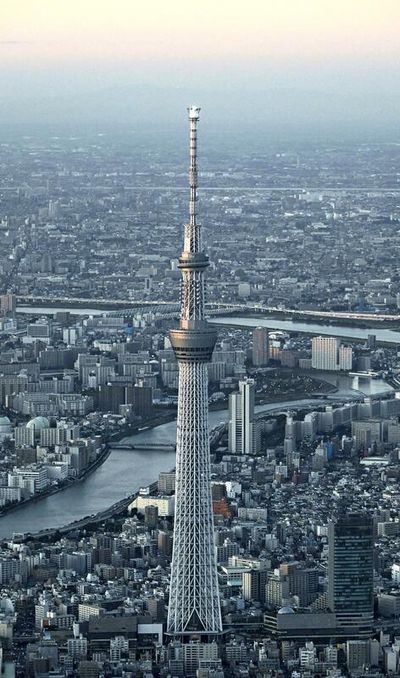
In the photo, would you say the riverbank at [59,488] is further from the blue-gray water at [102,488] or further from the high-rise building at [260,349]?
the high-rise building at [260,349]

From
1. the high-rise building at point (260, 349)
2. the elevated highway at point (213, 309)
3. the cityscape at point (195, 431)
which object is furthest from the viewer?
the elevated highway at point (213, 309)

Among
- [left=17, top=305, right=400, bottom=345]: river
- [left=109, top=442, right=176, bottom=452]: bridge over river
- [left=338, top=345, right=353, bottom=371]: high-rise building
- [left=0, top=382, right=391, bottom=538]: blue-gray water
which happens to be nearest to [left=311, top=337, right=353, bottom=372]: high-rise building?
[left=338, top=345, right=353, bottom=371]: high-rise building

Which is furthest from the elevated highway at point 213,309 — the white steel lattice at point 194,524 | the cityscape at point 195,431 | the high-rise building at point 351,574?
the white steel lattice at point 194,524

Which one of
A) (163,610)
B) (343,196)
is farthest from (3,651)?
(343,196)

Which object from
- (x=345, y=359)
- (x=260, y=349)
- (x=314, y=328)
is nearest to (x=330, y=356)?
(x=345, y=359)

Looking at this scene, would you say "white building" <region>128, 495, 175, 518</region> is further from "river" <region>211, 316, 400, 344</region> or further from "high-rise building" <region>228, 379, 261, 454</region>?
"river" <region>211, 316, 400, 344</region>

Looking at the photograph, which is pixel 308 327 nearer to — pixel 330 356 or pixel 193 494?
pixel 330 356
